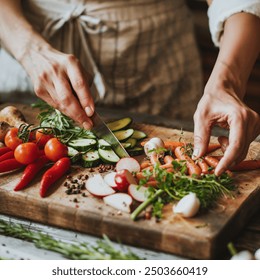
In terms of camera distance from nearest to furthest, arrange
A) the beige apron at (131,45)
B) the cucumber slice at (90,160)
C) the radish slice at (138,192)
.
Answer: the radish slice at (138,192) → the cucumber slice at (90,160) → the beige apron at (131,45)

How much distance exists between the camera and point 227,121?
2.36m

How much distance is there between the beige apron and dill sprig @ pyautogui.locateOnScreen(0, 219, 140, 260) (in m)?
1.43

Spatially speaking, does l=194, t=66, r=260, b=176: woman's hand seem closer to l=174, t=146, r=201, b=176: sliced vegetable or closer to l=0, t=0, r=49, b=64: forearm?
l=174, t=146, r=201, b=176: sliced vegetable

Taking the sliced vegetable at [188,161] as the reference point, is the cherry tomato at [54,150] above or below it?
below

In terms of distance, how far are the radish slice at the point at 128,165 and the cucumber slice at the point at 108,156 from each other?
10 cm

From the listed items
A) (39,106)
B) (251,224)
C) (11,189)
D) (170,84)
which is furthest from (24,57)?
(251,224)

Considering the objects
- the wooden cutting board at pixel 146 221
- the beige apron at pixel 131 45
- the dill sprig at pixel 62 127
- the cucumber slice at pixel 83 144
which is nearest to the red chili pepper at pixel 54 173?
the wooden cutting board at pixel 146 221

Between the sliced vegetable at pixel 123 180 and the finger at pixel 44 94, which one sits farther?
the finger at pixel 44 94

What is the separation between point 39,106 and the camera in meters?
3.06

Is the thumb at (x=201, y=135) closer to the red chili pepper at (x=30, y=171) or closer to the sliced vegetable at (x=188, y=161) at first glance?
the sliced vegetable at (x=188, y=161)

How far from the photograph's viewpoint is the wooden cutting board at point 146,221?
196cm

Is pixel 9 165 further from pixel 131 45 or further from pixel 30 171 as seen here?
pixel 131 45

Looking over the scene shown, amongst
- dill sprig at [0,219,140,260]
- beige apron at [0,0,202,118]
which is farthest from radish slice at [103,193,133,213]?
beige apron at [0,0,202,118]

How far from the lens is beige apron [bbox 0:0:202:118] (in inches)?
128
